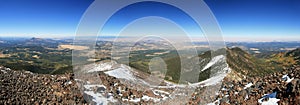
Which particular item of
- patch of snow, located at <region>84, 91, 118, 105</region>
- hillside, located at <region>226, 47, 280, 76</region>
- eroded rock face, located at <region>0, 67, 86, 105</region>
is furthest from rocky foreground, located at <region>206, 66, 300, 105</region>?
hillside, located at <region>226, 47, 280, 76</region>

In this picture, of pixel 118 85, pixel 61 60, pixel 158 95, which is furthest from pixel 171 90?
pixel 61 60

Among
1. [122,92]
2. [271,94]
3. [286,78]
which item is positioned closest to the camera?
[271,94]

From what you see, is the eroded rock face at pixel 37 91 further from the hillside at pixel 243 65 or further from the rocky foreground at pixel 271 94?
the hillside at pixel 243 65

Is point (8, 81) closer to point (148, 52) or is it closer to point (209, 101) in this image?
point (209, 101)

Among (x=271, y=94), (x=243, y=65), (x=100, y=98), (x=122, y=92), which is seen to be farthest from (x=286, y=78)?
(x=243, y=65)

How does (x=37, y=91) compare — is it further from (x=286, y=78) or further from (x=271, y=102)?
(x=286, y=78)

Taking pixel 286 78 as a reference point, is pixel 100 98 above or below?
below

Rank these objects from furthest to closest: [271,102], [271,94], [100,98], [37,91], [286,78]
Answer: [100,98], [37,91], [286,78], [271,94], [271,102]

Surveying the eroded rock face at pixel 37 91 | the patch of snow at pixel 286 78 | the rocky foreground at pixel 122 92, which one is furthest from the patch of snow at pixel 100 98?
the patch of snow at pixel 286 78

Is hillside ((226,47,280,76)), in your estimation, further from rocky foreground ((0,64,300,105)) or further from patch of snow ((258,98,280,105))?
patch of snow ((258,98,280,105))
